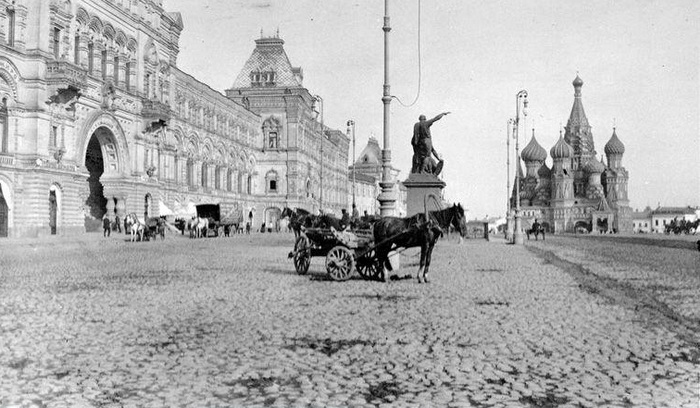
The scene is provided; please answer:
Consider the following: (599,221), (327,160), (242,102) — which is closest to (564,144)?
(599,221)

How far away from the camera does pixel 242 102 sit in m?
73.0

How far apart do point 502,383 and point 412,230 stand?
7298 millimetres

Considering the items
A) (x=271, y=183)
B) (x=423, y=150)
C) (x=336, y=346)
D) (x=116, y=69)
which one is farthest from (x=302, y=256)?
(x=271, y=183)

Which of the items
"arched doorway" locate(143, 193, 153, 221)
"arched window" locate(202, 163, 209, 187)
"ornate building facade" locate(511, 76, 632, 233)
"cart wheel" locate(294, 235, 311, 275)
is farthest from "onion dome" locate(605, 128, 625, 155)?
"cart wheel" locate(294, 235, 311, 275)

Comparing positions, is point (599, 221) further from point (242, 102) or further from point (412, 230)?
point (412, 230)

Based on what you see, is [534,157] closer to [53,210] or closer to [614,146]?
[614,146]

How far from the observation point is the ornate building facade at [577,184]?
436ft

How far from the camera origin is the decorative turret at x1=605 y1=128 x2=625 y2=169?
14162cm

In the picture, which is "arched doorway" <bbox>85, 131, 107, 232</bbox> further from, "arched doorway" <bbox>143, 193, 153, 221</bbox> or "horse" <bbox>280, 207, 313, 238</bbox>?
"horse" <bbox>280, 207, 313, 238</bbox>

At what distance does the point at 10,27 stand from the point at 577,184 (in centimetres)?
12828

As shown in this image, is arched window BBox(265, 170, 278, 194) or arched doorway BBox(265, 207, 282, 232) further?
arched window BBox(265, 170, 278, 194)

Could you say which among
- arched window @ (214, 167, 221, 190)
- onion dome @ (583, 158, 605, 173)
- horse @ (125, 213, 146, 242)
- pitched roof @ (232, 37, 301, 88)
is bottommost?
horse @ (125, 213, 146, 242)

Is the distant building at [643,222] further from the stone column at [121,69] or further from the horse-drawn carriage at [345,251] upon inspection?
the horse-drawn carriage at [345,251]

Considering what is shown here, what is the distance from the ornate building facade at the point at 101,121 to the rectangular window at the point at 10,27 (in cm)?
5
